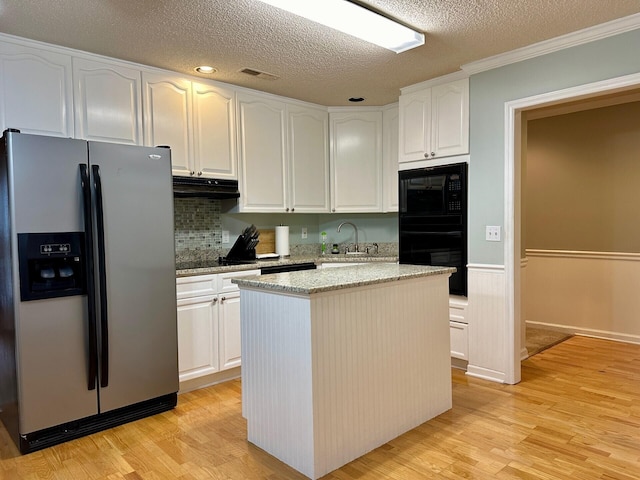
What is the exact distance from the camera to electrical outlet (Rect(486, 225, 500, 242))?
10.8 feet

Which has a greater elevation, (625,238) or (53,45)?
(53,45)

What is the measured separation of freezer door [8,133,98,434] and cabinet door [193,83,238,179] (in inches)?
43.7

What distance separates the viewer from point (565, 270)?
477cm

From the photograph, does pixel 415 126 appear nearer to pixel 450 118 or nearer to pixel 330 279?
pixel 450 118

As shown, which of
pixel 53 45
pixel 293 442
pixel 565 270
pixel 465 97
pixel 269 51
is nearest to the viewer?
pixel 293 442

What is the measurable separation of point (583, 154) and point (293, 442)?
13.8ft

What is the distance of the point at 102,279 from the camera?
2.56 meters

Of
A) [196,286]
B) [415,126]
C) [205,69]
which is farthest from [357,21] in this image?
[196,286]

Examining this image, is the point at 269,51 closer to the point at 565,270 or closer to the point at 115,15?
the point at 115,15

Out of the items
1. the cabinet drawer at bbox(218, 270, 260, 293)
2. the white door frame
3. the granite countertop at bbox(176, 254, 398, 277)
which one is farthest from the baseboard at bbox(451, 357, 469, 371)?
the cabinet drawer at bbox(218, 270, 260, 293)

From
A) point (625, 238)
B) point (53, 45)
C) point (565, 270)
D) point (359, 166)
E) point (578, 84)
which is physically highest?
point (53, 45)

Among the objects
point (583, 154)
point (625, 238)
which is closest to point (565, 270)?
point (625, 238)

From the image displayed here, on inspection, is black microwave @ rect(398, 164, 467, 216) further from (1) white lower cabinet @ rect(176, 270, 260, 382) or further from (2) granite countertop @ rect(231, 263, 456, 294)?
(1) white lower cabinet @ rect(176, 270, 260, 382)

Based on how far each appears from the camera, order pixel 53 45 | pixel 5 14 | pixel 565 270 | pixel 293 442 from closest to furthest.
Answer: pixel 293 442
pixel 5 14
pixel 53 45
pixel 565 270
